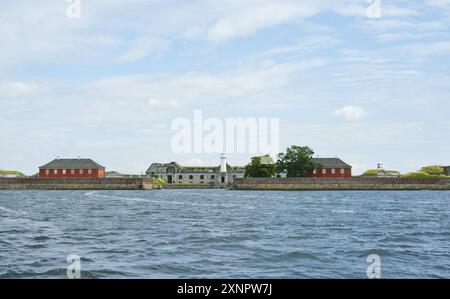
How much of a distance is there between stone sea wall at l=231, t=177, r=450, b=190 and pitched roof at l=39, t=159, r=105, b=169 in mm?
31976

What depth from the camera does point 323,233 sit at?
2483cm

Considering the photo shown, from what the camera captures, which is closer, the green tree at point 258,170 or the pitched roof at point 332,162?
the green tree at point 258,170

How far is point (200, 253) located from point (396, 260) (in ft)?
20.2

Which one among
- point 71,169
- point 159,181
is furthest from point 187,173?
point 71,169

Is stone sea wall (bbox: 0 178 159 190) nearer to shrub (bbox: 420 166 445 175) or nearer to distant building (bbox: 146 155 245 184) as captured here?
distant building (bbox: 146 155 245 184)

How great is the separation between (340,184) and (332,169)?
464 inches

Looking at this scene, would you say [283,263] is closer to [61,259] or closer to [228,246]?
[228,246]

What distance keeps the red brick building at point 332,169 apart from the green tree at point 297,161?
5016 mm

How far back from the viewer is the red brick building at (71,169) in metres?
118

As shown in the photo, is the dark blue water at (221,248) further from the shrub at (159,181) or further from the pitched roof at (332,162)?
the shrub at (159,181)

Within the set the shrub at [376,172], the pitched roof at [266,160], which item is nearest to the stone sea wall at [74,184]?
the pitched roof at [266,160]

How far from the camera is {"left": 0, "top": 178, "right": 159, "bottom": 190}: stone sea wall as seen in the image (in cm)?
11012

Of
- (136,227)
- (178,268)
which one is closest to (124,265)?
(178,268)

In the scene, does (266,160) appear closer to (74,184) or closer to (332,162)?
(332,162)
